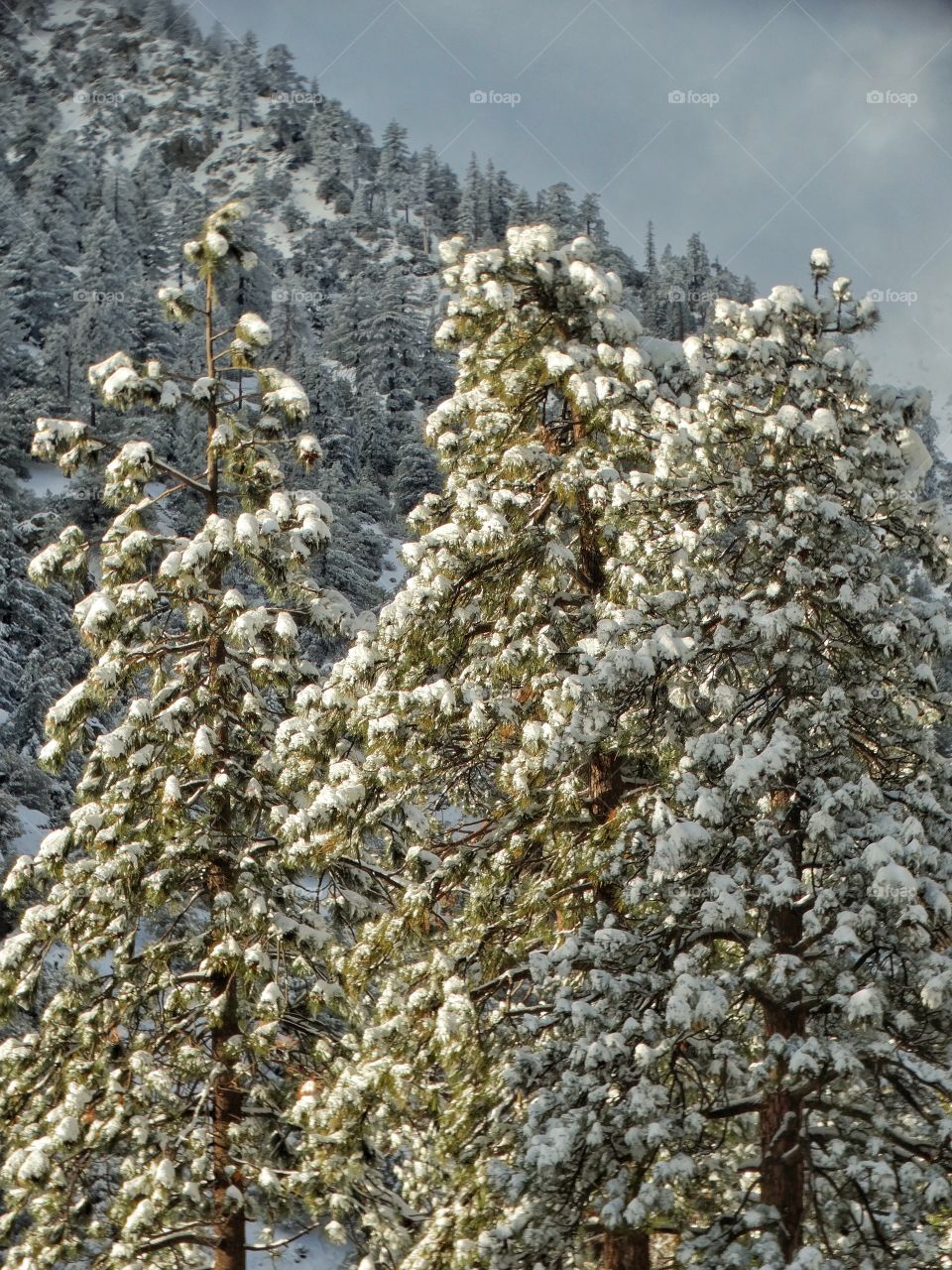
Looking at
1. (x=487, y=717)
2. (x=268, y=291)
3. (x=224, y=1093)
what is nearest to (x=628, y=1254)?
(x=224, y=1093)

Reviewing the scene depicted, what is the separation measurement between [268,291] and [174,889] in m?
107

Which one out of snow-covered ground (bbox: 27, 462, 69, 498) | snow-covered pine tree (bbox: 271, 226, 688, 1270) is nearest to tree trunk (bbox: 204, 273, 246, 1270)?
snow-covered pine tree (bbox: 271, 226, 688, 1270)

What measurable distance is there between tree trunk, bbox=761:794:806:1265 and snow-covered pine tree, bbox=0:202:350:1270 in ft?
13.9

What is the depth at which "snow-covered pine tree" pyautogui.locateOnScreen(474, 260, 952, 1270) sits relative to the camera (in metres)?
7.88

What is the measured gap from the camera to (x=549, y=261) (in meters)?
11.0

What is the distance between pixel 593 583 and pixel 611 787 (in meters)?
1.95

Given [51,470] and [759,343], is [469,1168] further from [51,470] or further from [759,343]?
[51,470]

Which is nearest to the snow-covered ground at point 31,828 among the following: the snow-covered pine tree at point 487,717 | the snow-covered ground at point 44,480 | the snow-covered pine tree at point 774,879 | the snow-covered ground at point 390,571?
the snow-covered pine tree at point 487,717

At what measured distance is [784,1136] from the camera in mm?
8531

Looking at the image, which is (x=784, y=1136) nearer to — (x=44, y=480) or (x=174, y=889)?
(x=174, y=889)

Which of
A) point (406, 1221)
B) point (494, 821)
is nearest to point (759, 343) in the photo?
point (494, 821)
